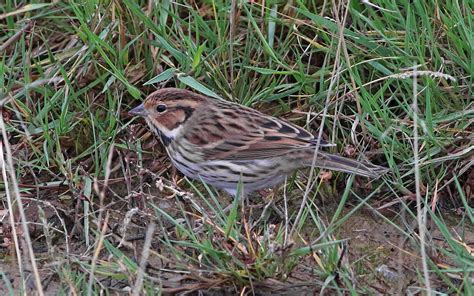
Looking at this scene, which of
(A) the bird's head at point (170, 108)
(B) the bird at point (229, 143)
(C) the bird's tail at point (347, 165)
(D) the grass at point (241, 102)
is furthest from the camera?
(A) the bird's head at point (170, 108)

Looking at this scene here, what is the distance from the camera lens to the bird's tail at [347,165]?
495 cm

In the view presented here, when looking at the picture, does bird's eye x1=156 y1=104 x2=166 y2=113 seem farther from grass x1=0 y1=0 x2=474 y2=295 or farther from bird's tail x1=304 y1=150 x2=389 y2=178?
bird's tail x1=304 y1=150 x2=389 y2=178

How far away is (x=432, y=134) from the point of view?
17.2 ft

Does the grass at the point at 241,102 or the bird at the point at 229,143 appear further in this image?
the bird at the point at 229,143

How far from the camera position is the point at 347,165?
4.98m

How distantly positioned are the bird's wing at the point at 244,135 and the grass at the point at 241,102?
0.51ft

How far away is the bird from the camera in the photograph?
5.12m

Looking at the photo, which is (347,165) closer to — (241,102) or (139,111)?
(241,102)

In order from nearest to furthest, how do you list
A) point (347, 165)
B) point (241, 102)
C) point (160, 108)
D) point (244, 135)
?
point (347, 165)
point (244, 135)
point (160, 108)
point (241, 102)

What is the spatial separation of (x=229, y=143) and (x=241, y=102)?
541mm

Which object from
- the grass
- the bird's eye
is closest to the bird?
the bird's eye

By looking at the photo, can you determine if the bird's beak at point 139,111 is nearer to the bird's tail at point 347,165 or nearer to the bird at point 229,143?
the bird at point 229,143

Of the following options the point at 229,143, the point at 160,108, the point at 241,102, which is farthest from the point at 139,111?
the point at 241,102

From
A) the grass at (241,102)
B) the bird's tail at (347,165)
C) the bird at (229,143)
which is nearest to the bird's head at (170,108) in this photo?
the bird at (229,143)
